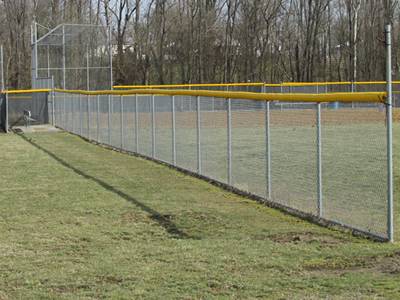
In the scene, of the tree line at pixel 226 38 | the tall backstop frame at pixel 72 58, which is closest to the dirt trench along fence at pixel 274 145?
the tall backstop frame at pixel 72 58

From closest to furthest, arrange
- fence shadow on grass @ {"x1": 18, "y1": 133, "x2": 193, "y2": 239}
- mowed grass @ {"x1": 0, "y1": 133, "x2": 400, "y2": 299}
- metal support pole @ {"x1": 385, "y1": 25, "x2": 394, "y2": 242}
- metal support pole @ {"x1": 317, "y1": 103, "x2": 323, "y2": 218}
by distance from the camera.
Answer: mowed grass @ {"x1": 0, "y1": 133, "x2": 400, "y2": 299} < metal support pole @ {"x1": 385, "y1": 25, "x2": 394, "y2": 242} < fence shadow on grass @ {"x1": 18, "y1": 133, "x2": 193, "y2": 239} < metal support pole @ {"x1": 317, "y1": 103, "x2": 323, "y2": 218}

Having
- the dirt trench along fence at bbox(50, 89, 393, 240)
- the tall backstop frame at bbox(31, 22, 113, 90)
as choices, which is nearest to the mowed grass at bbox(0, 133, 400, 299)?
the dirt trench along fence at bbox(50, 89, 393, 240)

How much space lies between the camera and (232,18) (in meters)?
62.7

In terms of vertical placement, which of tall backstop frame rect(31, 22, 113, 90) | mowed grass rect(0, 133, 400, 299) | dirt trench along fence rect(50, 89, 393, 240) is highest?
tall backstop frame rect(31, 22, 113, 90)

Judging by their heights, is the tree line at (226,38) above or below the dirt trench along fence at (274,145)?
above

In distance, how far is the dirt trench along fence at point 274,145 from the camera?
29.9 ft

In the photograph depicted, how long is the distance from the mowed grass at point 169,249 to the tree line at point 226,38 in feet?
153

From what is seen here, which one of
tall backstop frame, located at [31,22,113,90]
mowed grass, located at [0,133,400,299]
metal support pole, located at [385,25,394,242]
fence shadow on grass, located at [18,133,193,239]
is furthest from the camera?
tall backstop frame, located at [31,22,113,90]

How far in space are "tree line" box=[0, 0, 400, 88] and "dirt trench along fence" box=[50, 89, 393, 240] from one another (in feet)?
120

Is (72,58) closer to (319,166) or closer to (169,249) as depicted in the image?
(319,166)

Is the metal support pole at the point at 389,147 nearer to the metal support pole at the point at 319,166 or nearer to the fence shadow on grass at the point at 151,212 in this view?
the metal support pole at the point at 319,166

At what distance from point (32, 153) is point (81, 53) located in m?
19.2

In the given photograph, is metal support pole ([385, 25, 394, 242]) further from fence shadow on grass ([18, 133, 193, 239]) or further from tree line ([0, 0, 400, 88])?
tree line ([0, 0, 400, 88])

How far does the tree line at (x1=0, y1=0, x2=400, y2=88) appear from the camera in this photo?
59000mm
